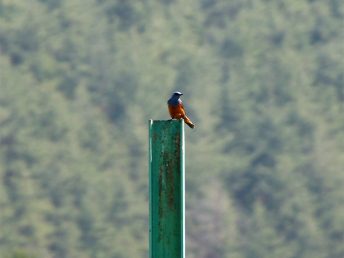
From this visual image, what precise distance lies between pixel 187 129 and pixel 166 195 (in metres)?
55.0

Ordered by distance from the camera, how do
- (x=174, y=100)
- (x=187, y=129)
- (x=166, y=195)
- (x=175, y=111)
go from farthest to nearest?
(x=187, y=129), (x=174, y=100), (x=175, y=111), (x=166, y=195)

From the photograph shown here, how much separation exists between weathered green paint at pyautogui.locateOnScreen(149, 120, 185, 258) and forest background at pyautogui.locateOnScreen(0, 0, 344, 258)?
44.2 metres

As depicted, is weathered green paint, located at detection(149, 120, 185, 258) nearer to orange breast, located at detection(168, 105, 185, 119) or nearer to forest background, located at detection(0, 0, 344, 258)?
orange breast, located at detection(168, 105, 185, 119)

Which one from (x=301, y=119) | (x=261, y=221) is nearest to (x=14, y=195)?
(x=261, y=221)

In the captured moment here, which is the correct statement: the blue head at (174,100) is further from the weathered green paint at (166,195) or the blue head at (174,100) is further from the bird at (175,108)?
the weathered green paint at (166,195)

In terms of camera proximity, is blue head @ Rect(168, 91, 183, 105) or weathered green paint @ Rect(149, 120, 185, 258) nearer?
weathered green paint @ Rect(149, 120, 185, 258)

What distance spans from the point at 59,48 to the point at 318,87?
13.7m

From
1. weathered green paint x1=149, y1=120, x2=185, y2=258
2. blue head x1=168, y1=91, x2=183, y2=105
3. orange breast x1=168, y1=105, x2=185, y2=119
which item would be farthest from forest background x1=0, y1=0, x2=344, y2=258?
weathered green paint x1=149, y1=120, x2=185, y2=258

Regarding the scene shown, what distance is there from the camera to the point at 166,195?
4781 millimetres

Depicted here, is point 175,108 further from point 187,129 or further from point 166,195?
point 187,129

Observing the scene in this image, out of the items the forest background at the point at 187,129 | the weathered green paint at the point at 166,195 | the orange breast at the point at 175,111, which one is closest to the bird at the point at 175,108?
the orange breast at the point at 175,111

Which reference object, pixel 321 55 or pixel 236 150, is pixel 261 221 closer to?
pixel 236 150

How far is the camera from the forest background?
56406 mm

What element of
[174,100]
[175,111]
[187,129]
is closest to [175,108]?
[175,111]
